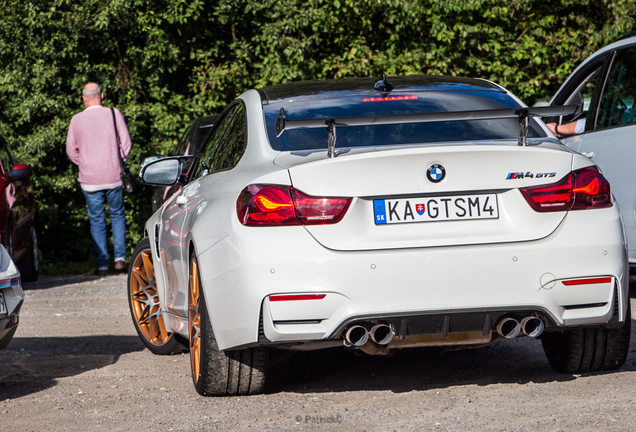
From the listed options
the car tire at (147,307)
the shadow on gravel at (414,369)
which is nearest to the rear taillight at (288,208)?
the shadow on gravel at (414,369)

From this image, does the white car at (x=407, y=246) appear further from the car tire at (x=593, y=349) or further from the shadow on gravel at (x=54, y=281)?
the shadow on gravel at (x=54, y=281)

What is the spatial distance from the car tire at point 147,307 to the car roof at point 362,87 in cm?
153

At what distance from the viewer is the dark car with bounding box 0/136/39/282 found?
9.10 metres

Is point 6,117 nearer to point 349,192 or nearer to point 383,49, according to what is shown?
point 383,49

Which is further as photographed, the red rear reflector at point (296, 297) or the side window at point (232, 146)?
the side window at point (232, 146)

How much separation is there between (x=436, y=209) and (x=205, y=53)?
9.80 meters

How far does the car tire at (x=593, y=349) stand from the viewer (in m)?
4.63

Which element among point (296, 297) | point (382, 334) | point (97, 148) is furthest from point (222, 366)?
point (97, 148)

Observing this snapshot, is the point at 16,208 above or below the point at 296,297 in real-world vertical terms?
below

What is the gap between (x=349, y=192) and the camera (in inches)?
156

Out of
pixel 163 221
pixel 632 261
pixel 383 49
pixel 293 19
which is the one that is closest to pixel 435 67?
pixel 383 49

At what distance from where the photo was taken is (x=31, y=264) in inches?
413

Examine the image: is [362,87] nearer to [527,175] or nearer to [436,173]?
[436,173]

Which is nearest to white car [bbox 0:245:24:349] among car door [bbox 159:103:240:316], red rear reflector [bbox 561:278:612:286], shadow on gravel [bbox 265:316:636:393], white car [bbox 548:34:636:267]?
car door [bbox 159:103:240:316]
